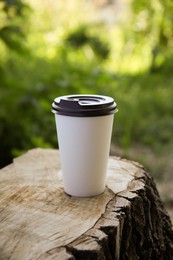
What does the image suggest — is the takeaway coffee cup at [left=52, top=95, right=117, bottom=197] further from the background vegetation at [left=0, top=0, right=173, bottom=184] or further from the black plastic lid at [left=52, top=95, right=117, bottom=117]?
the background vegetation at [left=0, top=0, right=173, bottom=184]

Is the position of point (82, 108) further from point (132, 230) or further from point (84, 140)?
point (132, 230)

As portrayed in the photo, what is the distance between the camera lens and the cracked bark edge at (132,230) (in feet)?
3.82

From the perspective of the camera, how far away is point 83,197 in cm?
148

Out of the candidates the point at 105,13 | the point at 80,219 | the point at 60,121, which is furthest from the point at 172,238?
the point at 105,13

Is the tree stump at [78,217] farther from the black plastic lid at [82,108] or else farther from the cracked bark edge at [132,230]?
the black plastic lid at [82,108]

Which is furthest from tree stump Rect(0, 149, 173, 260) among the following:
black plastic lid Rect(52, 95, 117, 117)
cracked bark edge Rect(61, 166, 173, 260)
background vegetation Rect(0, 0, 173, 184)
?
background vegetation Rect(0, 0, 173, 184)

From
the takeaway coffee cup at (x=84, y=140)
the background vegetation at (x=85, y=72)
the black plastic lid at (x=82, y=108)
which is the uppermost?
the black plastic lid at (x=82, y=108)

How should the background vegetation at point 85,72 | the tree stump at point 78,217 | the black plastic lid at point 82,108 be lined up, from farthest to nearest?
the background vegetation at point 85,72 < the black plastic lid at point 82,108 < the tree stump at point 78,217

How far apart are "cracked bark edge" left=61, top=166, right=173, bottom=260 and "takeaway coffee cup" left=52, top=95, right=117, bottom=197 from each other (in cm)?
13

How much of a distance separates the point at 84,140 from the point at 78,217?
28cm

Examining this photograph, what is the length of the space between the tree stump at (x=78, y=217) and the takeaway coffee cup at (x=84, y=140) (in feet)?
0.19

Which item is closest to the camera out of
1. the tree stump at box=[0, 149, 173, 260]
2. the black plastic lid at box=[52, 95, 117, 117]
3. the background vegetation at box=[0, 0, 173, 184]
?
the tree stump at box=[0, 149, 173, 260]

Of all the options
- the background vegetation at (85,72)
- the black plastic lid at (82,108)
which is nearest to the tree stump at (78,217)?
the black plastic lid at (82,108)

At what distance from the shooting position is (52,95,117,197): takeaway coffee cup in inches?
54.5
